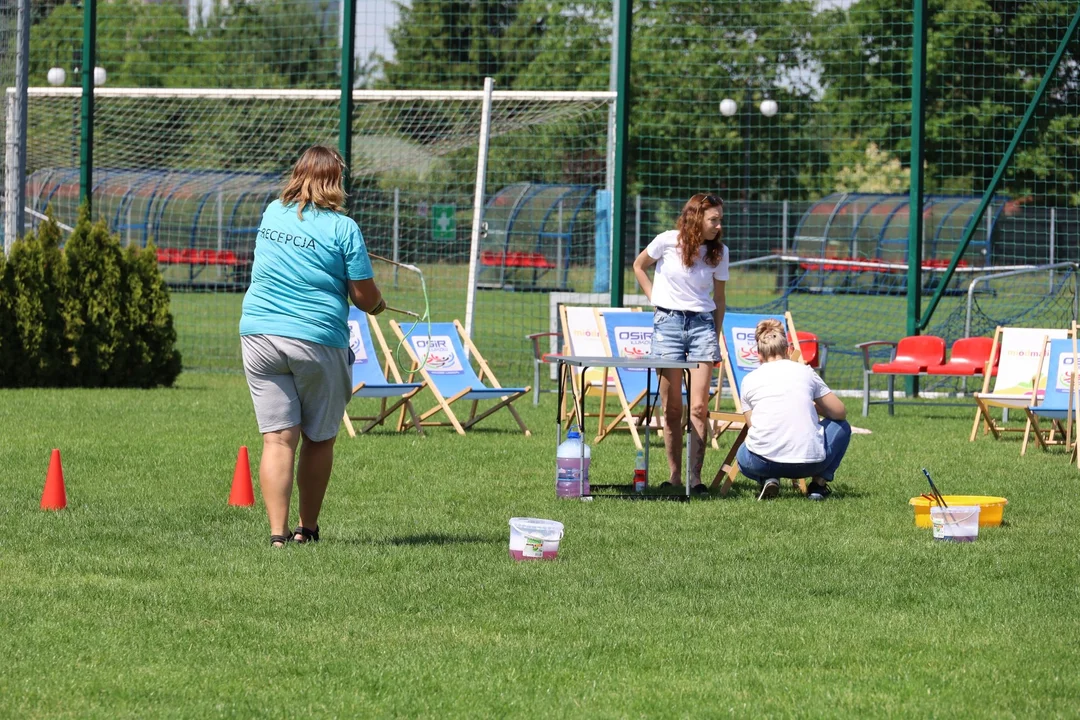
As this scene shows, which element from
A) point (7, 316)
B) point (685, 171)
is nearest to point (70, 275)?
point (7, 316)

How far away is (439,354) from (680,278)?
381 centimetres

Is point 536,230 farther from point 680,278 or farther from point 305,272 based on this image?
point 305,272

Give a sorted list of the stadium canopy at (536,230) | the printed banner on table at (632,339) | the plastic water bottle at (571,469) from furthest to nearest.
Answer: the stadium canopy at (536,230)
the printed banner on table at (632,339)
the plastic water bottle at (571,469)

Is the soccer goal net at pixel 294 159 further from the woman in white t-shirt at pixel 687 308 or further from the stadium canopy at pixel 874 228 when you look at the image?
the woman in white t-shirt at pixel 687 308

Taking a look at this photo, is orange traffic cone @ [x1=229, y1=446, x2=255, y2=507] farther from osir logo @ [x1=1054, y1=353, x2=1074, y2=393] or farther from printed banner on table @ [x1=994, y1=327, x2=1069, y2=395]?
printed banner on table @ [x1=994, y1=327, x2=1069, y2=395]

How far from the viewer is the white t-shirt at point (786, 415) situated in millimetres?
8492

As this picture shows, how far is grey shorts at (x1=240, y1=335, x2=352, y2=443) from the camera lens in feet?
21.5

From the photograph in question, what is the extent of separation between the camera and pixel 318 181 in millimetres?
6613

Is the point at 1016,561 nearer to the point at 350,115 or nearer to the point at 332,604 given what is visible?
the point at 332,604

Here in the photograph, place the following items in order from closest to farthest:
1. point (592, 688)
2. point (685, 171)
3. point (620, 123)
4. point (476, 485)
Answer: point (592, 688) → point (476, 485) → point (620, 123) → point (685, 171)

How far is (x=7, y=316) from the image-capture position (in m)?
14.0

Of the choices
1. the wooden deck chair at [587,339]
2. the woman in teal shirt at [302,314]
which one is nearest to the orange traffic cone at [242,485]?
the woman in teal shirt at [302,314]

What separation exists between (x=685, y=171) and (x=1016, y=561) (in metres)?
33.0

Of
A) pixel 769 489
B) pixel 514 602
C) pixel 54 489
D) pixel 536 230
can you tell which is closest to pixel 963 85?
pixel 536 230
